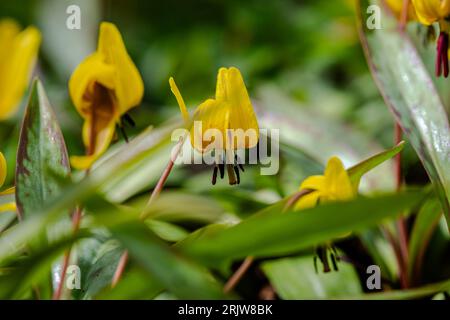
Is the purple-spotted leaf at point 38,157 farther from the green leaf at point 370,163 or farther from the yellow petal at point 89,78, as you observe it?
the green leaf at point 370,163

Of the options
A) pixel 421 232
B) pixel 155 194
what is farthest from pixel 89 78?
pixel 421 232

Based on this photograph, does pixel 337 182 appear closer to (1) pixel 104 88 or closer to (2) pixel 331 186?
(2) pixel 331 186

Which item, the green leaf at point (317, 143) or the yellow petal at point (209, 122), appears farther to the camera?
the green leaf at point (317, 143)

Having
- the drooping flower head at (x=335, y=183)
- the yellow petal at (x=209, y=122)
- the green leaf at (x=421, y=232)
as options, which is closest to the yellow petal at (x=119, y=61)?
the yellow petal at (x=209, y=122)

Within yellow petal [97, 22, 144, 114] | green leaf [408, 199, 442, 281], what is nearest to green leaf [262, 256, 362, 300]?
green leaf [408, 199, 442, 281]

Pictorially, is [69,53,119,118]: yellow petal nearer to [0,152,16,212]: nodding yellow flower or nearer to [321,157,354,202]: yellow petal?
[0,152,16,212]: nodding yellow flower

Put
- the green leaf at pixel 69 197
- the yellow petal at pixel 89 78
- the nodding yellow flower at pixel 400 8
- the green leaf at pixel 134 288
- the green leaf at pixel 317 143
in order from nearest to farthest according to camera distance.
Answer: the green leaf at pixel 69 197
the green leaf at pixel 134 288
the yellow petal at pixel 89 78
the nodding yellow flower at pixel 400 8
the green leaf at pixel 317 143

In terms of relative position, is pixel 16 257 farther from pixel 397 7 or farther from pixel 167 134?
pixel 397 7
